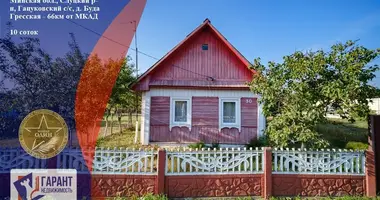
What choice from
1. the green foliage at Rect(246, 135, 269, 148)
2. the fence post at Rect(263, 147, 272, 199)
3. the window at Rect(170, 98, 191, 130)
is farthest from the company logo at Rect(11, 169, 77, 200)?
the green foliage at Rect(246, 135, 269, 148)

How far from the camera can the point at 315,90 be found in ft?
17.5

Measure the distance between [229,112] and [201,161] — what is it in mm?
5327

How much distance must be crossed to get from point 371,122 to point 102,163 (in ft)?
21.1

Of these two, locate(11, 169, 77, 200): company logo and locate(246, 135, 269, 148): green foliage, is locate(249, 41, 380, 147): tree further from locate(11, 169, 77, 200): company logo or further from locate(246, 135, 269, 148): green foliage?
locate(11, 169, 77, 200): company logo

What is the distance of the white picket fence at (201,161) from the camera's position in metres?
4.71

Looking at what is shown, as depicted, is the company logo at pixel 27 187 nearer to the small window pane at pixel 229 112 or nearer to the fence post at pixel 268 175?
the fence post at pixel 268 175

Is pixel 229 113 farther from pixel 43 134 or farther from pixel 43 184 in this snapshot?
pixel 43 184

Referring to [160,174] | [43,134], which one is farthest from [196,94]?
[43,134]

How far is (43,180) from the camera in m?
4.57

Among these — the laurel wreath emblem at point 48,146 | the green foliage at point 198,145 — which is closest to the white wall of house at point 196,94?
the green foliage at point 198,145

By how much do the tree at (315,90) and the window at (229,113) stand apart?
3.88 m

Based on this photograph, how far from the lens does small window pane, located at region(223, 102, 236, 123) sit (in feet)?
32.3

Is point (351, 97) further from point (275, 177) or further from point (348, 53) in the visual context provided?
point (275, 177)

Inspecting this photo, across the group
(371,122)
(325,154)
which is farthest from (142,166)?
(371,122)
